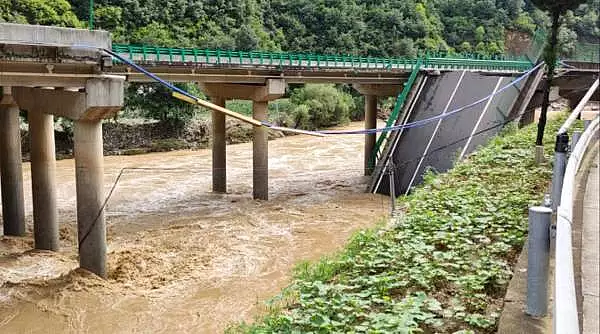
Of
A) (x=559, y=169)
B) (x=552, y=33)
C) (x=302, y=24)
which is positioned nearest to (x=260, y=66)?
(x=552, y=33)

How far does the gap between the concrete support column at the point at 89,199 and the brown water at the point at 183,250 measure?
486mm

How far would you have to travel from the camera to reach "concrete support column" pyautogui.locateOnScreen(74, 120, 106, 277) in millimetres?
13844

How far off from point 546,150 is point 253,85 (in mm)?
13814

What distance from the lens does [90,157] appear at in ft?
45.7

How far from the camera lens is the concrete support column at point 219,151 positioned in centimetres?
2530

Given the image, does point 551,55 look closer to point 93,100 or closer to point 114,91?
point 114,91

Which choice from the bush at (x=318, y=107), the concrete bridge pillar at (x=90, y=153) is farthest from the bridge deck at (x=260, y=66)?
the bush at (x=318, y=107)

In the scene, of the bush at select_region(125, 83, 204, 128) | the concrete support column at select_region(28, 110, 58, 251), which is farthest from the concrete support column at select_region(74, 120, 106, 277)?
the bush at select_region(125, 83, 204, 128)

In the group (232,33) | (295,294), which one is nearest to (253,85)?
(295,294)

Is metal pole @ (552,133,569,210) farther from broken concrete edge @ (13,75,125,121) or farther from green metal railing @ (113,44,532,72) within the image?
green metal railing @ (113,44,532,72)

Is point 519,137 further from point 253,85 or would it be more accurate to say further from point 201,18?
point 201,18

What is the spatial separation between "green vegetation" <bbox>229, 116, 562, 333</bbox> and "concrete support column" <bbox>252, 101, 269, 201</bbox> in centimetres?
1446

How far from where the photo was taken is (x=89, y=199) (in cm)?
1394

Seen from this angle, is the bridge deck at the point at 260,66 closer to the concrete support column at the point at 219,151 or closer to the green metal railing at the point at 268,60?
the green metal railing at the point at 268,60
